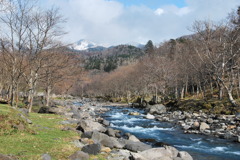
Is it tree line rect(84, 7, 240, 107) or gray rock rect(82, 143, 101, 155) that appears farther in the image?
tree line rect(84, 7, 240, 107)

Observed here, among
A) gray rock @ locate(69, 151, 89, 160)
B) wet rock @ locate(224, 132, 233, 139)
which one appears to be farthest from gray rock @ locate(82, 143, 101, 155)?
wet rock @ locate(224, 132, 233, 139)

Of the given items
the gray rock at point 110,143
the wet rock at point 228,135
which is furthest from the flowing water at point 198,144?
the gray rock at point 110,143

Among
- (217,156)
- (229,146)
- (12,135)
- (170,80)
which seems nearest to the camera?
(12,135)

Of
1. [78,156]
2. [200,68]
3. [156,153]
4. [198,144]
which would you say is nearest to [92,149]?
[78,156]

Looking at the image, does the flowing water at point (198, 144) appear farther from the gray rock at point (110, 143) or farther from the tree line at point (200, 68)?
the tree line at point (200, 68)

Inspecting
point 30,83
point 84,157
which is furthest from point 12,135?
point 30,83

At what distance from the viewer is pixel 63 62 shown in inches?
945

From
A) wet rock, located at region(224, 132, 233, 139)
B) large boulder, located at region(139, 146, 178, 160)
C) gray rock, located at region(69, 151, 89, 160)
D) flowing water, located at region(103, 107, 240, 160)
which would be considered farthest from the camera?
wet rock, located at region(224, 132, 233, 139)

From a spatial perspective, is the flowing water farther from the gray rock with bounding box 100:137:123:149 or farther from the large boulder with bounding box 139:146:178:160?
the gray rock with bounding box 100:137:123:149

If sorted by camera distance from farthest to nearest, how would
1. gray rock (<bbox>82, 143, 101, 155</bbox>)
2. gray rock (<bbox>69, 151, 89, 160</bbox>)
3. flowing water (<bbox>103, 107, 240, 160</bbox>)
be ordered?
flowing water (<bbox>103, 107, 240, 160</bbox>) → gray rock (<bbox>82, 143, 101, 155</bbox>) → gray rock (<bbox>69, 151, 89, 160</bbox>)

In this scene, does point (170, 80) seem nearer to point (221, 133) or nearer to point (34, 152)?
point (221, 133)

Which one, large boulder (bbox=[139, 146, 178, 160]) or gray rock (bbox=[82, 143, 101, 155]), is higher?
gray rock (bbox=[82, 143, 101, 155])

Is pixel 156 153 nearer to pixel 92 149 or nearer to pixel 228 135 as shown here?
pixel 92 149

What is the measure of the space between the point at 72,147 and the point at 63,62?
16327mm
